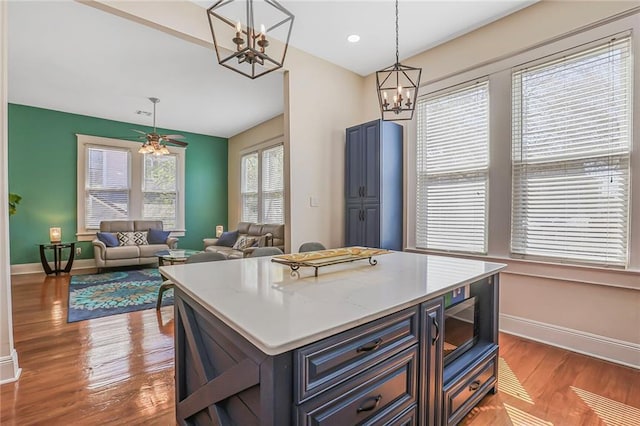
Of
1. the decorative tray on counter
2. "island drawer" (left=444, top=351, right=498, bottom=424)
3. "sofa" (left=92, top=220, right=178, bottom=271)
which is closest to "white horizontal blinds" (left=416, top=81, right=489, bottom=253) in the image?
"island drawer" (left=444, top=351, right=498, bottom=424)

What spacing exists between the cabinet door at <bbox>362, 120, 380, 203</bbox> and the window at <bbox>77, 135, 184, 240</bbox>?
5.29 metres

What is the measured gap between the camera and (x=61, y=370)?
2256 millimetres

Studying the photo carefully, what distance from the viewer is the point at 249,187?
293 inches

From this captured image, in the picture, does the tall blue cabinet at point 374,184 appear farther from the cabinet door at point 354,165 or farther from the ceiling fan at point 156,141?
the ceiling fan at point 156,141

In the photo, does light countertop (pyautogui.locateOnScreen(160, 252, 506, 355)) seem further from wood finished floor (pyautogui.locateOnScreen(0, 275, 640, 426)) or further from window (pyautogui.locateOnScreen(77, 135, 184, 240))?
window (pyautogui.locateOnScreen(77, 135, 184, 240))

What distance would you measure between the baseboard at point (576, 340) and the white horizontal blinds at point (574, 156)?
2.09 ft

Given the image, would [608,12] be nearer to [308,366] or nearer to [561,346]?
[561,346]

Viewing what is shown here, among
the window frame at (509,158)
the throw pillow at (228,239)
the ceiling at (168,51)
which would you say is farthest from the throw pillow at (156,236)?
the window frame at (509,158)

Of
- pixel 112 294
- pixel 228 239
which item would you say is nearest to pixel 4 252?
pixel 112 294

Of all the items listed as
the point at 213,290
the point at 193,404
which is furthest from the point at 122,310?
the point at 213,290

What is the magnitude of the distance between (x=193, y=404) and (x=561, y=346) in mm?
3017

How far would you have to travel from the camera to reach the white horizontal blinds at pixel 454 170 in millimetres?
A: 3238

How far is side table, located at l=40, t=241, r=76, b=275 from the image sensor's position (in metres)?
5.50

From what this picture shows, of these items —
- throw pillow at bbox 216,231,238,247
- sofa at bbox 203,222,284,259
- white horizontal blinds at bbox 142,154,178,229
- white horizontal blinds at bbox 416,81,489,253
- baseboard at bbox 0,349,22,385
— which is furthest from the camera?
white horizontal blinds at bbox 142,154,178,229
